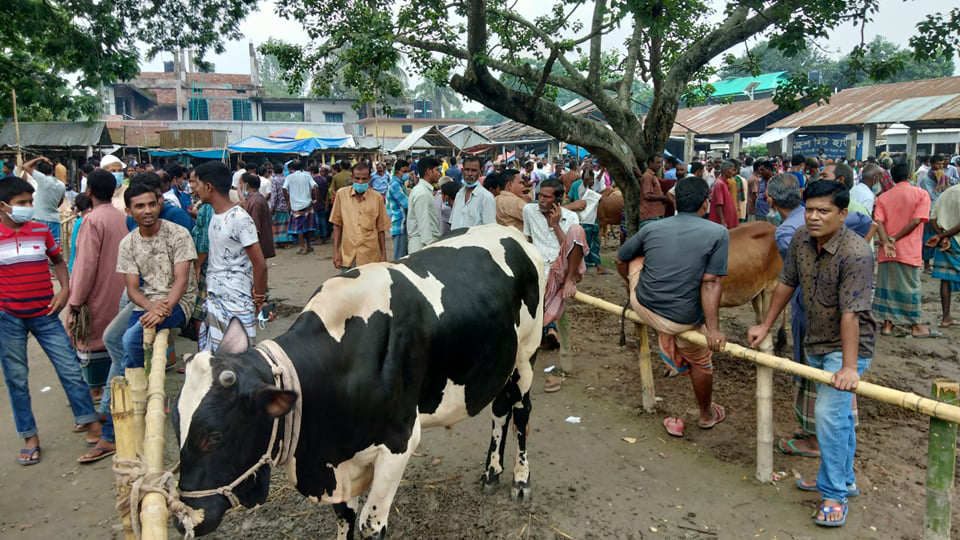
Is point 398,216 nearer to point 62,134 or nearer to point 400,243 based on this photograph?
point 400,243

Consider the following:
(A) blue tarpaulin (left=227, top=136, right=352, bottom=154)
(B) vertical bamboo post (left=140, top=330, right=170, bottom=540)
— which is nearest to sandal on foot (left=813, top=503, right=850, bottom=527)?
(B) vertical bamboo post (left=140, top=330, right=170, bottom=540)

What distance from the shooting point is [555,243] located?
5.53 metres

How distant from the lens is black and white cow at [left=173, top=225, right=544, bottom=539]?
2285 mm

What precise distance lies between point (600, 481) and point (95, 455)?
3555 millimetres

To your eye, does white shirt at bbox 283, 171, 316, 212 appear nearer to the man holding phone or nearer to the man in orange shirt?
the man holding phone

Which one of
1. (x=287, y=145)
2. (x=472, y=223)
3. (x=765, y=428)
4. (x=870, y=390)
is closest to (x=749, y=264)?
(x=765, y=428)

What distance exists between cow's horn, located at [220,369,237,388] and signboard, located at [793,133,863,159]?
Result: 2818cm

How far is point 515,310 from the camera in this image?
3.86 meters

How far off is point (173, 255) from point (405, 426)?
7.44ft

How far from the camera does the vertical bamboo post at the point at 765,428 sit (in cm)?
393

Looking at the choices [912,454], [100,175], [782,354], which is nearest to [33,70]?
[100,175]

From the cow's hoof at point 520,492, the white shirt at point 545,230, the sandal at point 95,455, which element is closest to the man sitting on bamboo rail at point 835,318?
the cow's hoof at point 520,492

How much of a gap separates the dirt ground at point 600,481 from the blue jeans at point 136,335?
0.77 m

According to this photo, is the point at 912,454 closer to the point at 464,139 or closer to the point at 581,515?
the point at 581,515
